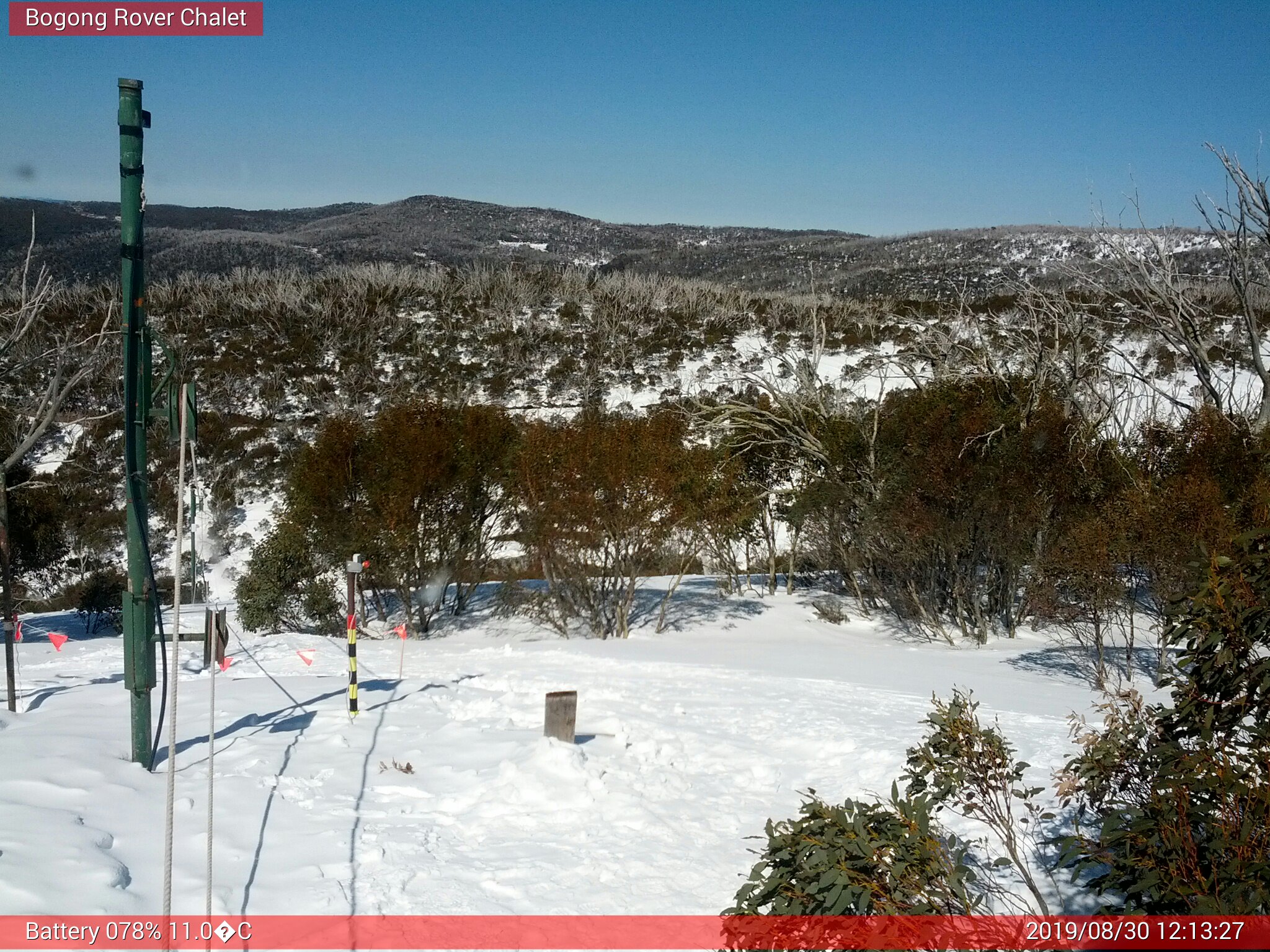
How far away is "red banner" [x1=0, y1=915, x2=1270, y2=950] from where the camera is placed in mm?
2895

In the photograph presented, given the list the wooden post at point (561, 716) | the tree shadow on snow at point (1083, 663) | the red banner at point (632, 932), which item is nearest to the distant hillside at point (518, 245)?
the tree shadow on snow at point (1083, 663)

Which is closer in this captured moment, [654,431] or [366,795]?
[366,795]

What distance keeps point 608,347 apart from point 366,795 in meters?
41.6

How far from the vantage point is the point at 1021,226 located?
10512 cm

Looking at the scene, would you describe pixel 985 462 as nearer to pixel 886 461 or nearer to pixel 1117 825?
pixel 886 461

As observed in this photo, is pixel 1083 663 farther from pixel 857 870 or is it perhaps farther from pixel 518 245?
pixel 518 245

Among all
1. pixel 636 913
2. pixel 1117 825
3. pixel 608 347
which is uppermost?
pixel 608 347

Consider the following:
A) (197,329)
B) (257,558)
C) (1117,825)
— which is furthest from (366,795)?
(197,329)

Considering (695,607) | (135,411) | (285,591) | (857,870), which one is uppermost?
(135,411)

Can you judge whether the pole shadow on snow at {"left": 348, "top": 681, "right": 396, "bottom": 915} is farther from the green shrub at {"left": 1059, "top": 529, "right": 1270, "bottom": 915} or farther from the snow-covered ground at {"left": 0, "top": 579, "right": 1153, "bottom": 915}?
the green shrub at {"left": 1059, "top": 529, "right": 1270, "bottom": 915}

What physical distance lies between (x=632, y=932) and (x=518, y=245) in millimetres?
106326

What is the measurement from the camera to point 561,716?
8.33 metres

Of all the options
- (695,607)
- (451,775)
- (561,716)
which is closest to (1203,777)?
(451,775)

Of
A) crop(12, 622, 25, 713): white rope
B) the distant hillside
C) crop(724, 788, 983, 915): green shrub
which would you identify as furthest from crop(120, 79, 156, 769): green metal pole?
the distant hillside
